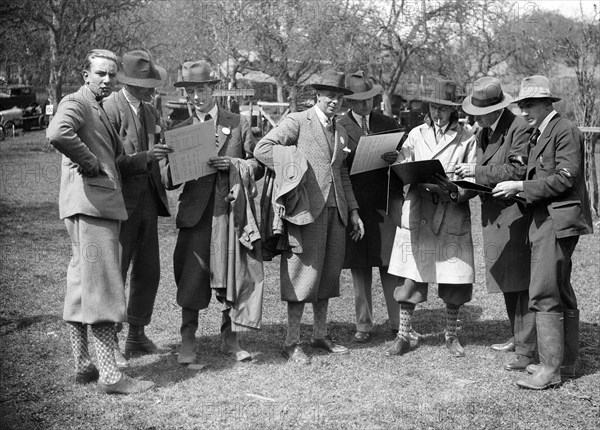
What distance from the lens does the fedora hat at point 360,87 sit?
666 centimetres

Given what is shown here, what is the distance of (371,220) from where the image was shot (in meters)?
6.78

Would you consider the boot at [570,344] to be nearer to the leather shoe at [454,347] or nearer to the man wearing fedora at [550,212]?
the man wearing fedora at [550,212]

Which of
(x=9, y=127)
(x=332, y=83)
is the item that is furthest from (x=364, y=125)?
(x=9, y=127)

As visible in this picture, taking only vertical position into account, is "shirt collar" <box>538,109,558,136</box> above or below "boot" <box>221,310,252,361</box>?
above

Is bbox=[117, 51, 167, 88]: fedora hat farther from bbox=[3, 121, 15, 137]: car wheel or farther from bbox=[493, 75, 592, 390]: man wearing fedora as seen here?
bbox=[3, 121, 15, 137]: car wheel

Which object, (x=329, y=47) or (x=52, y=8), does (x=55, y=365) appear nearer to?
(x=52, y=8)

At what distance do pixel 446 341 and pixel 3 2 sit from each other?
8.62m

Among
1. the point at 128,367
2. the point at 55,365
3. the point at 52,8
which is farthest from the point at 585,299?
the point at 52,8

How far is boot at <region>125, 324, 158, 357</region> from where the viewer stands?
5969 mm

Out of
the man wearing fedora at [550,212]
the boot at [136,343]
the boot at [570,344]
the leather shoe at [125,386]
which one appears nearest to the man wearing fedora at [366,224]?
the man wearing fedora at [550,212]

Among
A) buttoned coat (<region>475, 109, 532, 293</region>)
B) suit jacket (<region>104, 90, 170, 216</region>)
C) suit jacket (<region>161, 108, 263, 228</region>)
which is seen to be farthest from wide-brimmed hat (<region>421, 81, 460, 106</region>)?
suit jacket (<region>104, 90, 170, 216</region>)

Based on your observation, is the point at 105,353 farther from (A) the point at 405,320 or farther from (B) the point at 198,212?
(A) the point at 405,320

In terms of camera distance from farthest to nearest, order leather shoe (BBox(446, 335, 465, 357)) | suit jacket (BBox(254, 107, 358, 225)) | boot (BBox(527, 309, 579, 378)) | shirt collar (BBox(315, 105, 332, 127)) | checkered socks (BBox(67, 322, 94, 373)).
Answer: leather shoe (BBox(446, 335, 465, 357)) → shirt collar (BBox(315, 105, 332, 127)) → suit jacket (BBox(254, 107, 358, 225)) → boot (BBox(527, 309, 579, 378)) → checkered socks (BBox(67, 322, 94, 373))

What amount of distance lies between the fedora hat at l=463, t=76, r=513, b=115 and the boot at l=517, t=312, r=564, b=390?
1635mm
